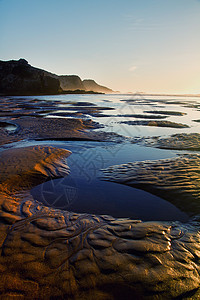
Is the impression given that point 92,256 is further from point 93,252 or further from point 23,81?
point 23,81

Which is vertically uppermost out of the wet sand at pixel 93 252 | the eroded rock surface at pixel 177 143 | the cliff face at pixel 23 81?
the cliff face at pixel 23 81

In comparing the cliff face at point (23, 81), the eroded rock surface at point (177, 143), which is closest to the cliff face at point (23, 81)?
the cliff face at point (23, 81)

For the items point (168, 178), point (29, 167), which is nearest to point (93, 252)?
point (168, 178)

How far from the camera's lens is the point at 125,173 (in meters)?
4.64

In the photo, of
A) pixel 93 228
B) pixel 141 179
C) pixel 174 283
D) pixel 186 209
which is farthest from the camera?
pixel 141 179

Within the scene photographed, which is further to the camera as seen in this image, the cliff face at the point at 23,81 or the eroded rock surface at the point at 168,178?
the cliff face at the point at 23,81

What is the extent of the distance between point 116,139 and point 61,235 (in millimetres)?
6954

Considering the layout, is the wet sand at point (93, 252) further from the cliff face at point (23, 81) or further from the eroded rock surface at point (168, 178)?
the cliff face at point (23, 81)

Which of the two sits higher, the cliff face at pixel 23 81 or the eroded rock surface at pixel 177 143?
the cliff face at pixel 23 81

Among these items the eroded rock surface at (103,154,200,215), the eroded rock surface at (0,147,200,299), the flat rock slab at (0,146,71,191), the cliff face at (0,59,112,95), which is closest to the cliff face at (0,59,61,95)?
the cliff face at (0,59,112,95)

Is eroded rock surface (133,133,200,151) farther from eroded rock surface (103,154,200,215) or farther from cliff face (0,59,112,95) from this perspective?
cliff face (0,59,112,95)

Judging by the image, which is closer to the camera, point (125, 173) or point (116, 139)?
point (125, 173)

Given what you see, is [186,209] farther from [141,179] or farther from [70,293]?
[70,293]

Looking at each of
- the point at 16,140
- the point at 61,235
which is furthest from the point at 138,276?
the point at 16,140
